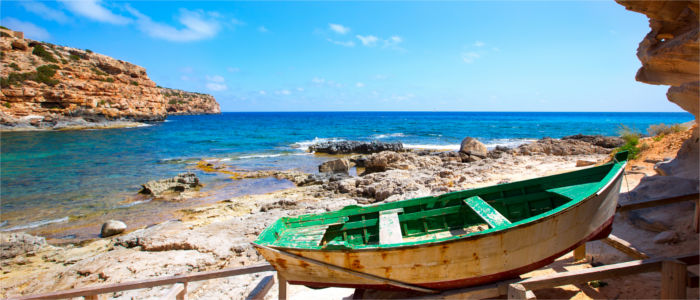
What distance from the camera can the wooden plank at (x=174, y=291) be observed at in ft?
12.1

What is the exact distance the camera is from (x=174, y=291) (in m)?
3.84

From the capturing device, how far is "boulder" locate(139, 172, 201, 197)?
12141 mm

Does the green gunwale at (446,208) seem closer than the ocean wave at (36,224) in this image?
Yes

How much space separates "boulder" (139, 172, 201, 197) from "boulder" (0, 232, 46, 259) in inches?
173

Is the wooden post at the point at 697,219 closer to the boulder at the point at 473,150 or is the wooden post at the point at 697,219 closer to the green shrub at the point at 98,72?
the boulder at the point at 473,150

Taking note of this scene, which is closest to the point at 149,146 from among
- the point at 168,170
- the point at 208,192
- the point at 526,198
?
the point at 168,170

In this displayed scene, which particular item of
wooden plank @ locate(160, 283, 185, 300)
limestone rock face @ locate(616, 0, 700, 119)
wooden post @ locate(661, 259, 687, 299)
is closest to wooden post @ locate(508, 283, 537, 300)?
wooden post @ locate(661, 259, 687, 299)

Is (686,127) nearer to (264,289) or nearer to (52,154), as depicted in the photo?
(264,289)

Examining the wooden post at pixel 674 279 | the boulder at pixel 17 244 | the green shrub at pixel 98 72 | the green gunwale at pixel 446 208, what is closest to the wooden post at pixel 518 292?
the wooden post at pixel 674 279

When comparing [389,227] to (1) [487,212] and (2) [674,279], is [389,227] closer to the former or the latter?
(1) [487,212]

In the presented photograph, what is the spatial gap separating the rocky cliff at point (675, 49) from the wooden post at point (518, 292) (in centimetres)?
464

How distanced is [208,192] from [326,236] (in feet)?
31.2

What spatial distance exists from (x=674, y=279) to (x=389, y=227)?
3136 millimetres

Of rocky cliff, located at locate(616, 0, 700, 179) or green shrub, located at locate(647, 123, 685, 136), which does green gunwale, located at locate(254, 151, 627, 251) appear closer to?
rocky cliff, located at locate(616, 0, 700, 179)
